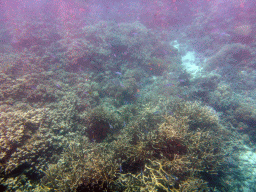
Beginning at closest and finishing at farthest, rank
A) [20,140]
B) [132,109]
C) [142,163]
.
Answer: [142,163] → [20,140] → [132,109]

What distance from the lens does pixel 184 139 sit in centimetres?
403

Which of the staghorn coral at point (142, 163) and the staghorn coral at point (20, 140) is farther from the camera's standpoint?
the staghorn coral at point (20, 140)

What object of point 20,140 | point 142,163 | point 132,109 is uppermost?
point 132,109

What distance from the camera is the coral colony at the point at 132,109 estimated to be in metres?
3.50

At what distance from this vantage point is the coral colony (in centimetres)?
350

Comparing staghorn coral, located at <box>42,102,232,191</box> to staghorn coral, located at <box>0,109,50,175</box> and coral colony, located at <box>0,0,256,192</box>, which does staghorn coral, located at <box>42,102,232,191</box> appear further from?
staghorn coral, located at <box>0,109,50,175</box>

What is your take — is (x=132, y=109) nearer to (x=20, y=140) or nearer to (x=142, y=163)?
(x=142, y=163)

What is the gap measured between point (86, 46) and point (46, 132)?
874 centimetres

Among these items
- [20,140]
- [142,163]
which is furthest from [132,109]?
[20,140]

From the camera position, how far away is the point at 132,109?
21.8ft

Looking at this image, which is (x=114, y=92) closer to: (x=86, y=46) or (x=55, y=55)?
(x=86, y=46)

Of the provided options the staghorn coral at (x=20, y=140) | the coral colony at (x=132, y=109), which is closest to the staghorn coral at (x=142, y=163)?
the coral colony at (x=132, y=109)

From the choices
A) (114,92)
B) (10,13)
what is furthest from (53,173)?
(10,13)

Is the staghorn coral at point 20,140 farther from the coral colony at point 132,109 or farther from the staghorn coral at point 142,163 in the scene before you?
the staghorn coral at point 142,163
